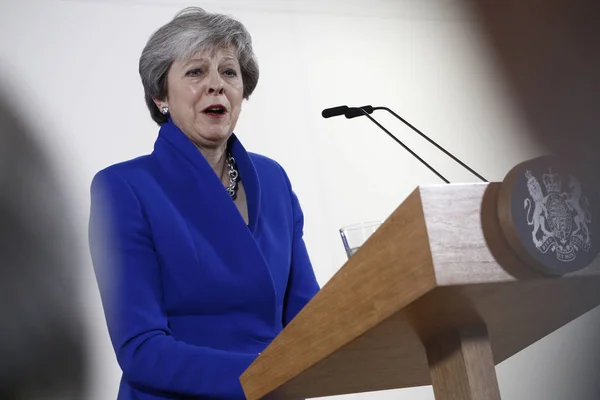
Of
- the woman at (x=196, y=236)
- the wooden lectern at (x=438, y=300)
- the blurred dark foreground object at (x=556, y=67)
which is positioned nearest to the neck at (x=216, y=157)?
the woman at (x=196, y=236)

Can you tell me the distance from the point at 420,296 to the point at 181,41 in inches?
39.1

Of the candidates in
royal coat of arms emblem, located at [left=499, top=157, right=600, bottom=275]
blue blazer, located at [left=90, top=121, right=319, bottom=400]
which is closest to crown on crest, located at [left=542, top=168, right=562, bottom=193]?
royal coat of arms emblem, located at [left=499, top=157, right=600, bottom=275]

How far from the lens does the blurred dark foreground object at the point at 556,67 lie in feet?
0.57

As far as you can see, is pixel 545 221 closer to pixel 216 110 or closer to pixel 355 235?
pixel 355 235

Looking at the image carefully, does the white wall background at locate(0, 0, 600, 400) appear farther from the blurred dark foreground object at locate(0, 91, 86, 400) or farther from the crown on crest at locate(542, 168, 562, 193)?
the crown on crest at locate(542, 168, 562, 193)

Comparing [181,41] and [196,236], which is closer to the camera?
[196,236]

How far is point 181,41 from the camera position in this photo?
4.37 feet

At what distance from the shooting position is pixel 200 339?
1118mm

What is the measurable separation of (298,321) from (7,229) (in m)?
0.25

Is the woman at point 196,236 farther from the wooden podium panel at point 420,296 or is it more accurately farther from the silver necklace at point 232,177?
the wooden podium panel at point 420,296

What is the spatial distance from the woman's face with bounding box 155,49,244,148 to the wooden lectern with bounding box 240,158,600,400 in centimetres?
68

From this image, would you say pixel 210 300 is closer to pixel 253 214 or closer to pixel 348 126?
pixel 253 214

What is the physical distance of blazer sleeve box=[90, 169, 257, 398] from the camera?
0.88m

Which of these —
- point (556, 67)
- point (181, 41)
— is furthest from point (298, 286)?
point (556, 67)
